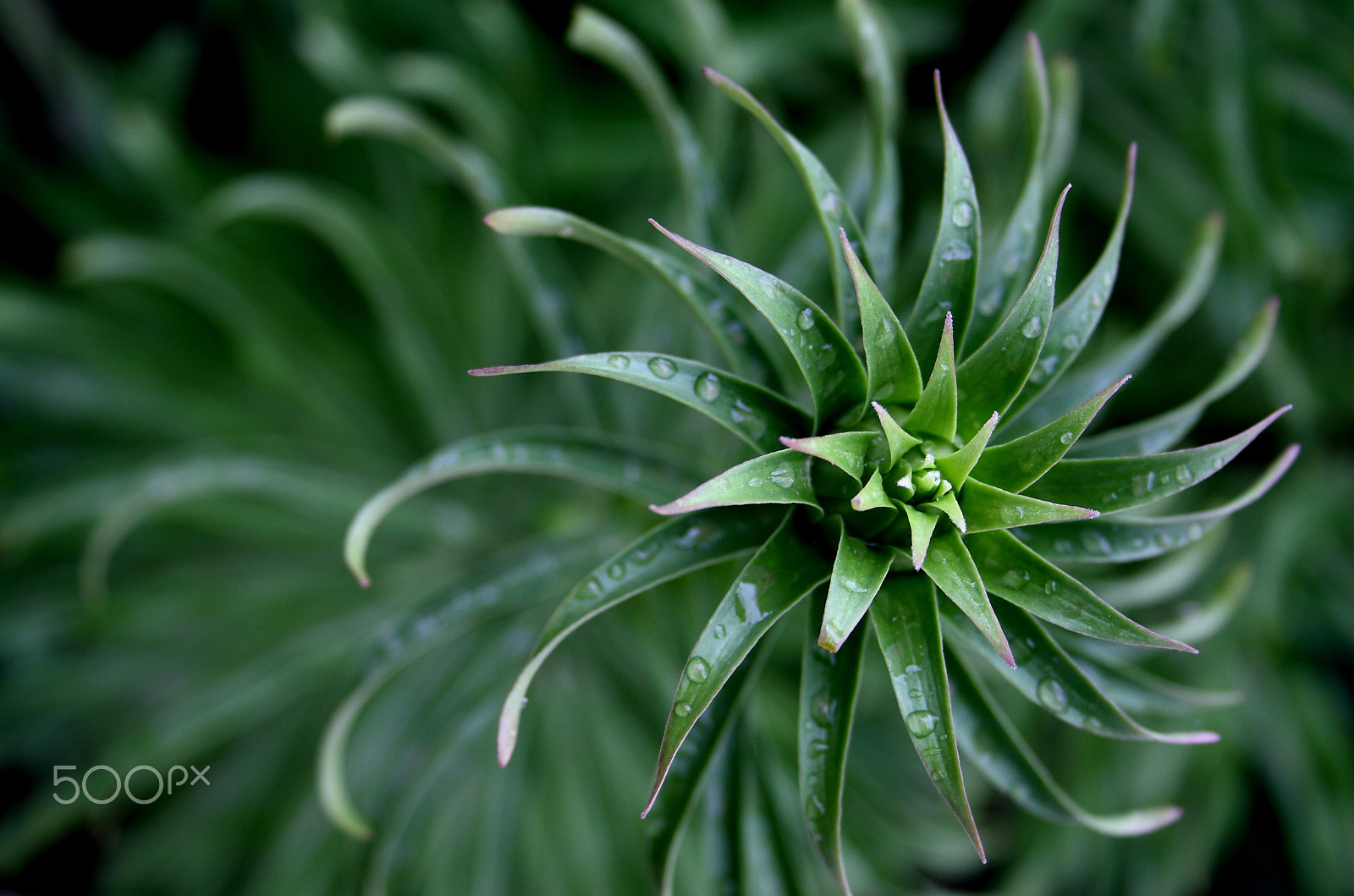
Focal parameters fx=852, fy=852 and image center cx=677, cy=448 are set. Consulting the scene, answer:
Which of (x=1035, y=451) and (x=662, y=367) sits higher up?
(x=662, y=367)

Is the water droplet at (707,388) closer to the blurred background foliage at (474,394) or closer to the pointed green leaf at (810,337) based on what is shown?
the pointed green leaf at (810,337)

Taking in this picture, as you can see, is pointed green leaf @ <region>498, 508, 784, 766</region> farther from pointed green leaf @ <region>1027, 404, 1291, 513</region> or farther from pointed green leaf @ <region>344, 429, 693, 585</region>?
pointed green leaf @ <region>1027, 404, 1291, 513</region>

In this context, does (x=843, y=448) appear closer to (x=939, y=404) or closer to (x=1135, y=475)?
(x=939, y=404)

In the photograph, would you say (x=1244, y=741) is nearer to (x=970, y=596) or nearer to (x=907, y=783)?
(x=907, y=783)

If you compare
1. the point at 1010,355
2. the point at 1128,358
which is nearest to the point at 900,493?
the point at 1010,355

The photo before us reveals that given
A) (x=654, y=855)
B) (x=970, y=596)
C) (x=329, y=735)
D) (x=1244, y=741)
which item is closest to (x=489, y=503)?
(x=329, y=735)

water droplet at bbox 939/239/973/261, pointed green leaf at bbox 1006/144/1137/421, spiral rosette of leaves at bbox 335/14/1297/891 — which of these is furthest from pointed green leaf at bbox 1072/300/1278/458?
water droplet at bbox 939/239/973/261

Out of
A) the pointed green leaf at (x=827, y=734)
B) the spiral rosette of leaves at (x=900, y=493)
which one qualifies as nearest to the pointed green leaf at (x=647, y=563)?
the spiral rosette of leaves at (x=900, y=493)
